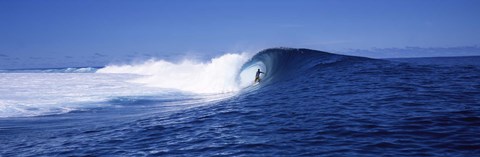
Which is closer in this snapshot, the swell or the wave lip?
the swell

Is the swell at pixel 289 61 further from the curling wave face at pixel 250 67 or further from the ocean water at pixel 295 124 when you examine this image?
the ocean water at pixel 295 124

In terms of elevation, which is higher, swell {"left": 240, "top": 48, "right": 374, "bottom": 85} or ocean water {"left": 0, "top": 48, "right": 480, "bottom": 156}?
swell {"left": 240, "top": 48, "right": 374, "bottom": 85}

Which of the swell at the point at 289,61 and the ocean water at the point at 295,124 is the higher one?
the swell at the point at 289,61

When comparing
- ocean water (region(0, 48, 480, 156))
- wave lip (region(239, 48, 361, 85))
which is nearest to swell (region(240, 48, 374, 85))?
wave lip (region(239, 48, 361, 85))

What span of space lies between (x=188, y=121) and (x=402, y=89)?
599cm

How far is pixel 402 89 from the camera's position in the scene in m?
11.0

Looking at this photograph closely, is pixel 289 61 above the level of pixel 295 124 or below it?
above

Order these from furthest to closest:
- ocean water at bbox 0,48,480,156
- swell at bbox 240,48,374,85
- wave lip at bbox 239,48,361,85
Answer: wave lip at bbox 239,48,361,85 < swell at bbox 240,48,374,85 < ocean water at bbox 0,48,480,156

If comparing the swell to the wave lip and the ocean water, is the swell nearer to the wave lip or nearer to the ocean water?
the wave lip

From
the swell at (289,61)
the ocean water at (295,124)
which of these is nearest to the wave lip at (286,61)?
the swell at (289,61)

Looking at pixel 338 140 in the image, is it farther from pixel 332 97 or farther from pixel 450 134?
pixel 332 97

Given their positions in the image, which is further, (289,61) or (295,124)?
(289,61)

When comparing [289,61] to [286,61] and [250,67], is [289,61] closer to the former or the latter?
[286,61]

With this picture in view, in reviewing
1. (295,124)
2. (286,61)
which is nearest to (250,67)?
(286,61)
